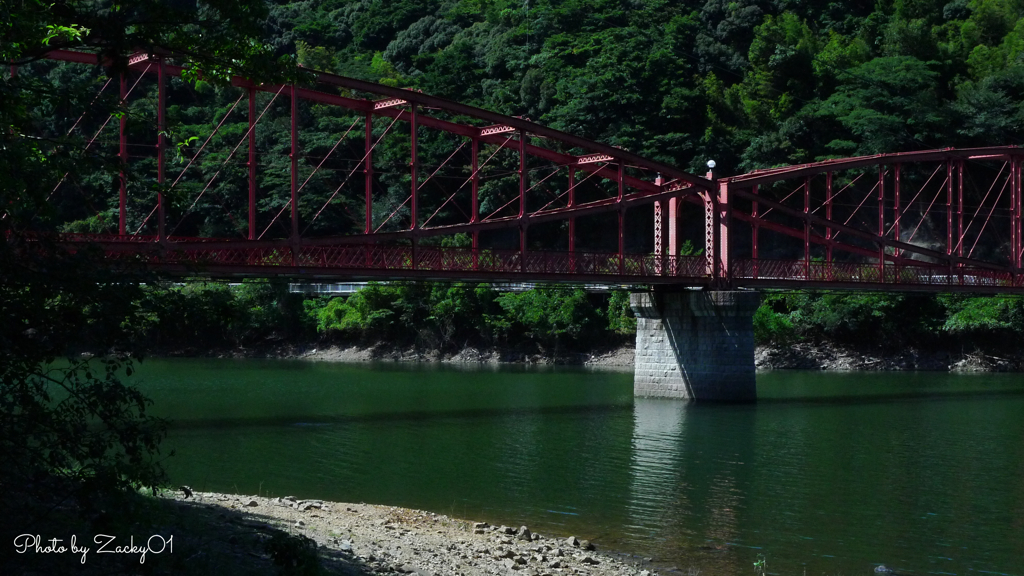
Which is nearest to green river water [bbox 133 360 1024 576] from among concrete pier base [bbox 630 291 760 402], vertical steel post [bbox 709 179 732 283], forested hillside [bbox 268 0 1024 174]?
concrete pier base [bbox 630 291 760 402]

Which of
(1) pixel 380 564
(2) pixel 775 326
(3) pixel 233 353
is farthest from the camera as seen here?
(3) pixel 233 353

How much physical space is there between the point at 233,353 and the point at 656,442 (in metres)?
46.9

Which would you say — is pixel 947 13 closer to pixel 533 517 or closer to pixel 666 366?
pixel 666 366

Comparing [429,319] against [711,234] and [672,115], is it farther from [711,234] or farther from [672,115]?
[711,234]

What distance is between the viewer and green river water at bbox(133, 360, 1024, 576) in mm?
17375

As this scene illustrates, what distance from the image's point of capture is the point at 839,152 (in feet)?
217

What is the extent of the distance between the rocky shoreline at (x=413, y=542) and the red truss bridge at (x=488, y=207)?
3745 mm

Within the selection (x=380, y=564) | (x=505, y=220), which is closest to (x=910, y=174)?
(x=505, y=220)

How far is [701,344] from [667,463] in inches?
571

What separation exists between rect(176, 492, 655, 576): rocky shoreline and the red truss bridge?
375cm

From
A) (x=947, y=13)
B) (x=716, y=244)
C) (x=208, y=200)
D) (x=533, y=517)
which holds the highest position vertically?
(x=947, y=13)

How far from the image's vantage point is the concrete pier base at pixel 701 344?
38.8 m

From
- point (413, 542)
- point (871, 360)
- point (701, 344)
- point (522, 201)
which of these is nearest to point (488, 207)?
point (871, 360)

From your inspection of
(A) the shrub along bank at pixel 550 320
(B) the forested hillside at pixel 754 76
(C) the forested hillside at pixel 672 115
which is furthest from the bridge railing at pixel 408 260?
(B) the forested hillside at pixel 754 76
